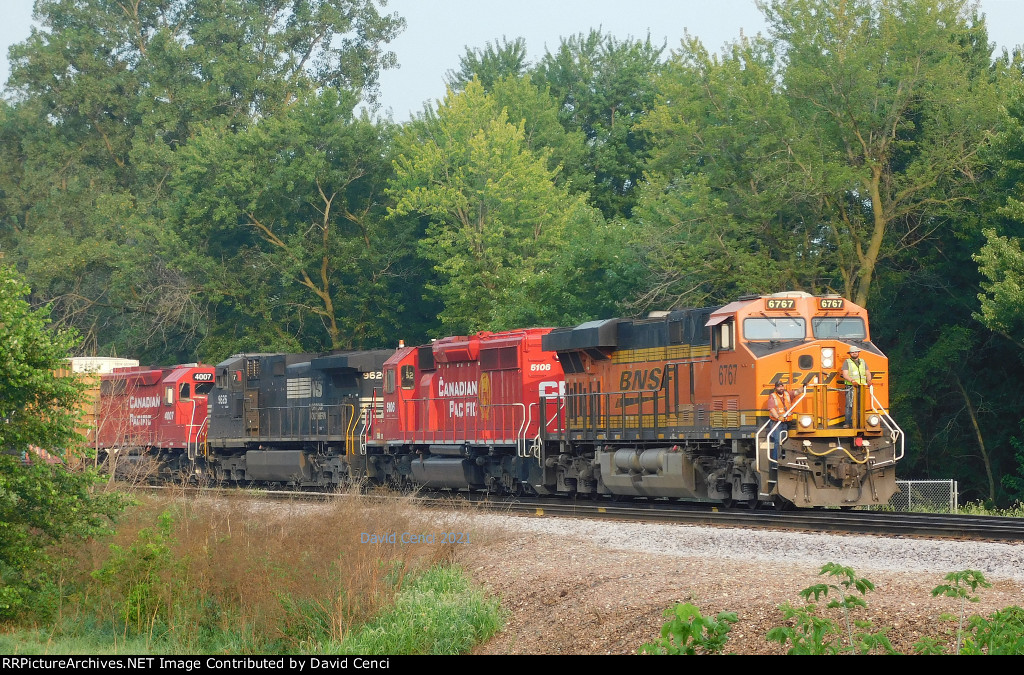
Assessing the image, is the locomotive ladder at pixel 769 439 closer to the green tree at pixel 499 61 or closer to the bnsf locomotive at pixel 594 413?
the bnsf locomotive at pixel 594 413

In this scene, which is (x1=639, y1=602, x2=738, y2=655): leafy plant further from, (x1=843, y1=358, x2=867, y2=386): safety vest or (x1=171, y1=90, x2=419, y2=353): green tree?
(x1=171, y1=90, x2=419, y2=353): green tree

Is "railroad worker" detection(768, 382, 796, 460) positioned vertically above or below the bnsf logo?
below

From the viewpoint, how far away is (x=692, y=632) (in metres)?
7.76

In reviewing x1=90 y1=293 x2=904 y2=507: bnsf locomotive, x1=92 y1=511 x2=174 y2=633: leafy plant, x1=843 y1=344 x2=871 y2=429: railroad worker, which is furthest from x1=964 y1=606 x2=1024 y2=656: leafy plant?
x1=92 y1=511 x2=174 y2=633: leafy plant

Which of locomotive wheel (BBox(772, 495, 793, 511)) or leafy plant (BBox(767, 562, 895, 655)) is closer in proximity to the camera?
leafy plant (BBox(767, 562, 895, 655))

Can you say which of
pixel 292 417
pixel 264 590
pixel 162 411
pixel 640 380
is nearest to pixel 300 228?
pixel 162 411

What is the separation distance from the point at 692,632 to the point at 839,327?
11.8m

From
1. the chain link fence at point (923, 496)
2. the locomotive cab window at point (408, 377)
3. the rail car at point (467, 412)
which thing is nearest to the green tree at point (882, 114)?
the chain link fence at point (923, 496)

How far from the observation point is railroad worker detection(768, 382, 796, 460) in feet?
56.7

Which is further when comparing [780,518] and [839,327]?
[839,327]

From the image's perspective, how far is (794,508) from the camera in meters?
19.3

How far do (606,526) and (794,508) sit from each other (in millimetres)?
4510

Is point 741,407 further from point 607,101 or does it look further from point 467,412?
point 607,101

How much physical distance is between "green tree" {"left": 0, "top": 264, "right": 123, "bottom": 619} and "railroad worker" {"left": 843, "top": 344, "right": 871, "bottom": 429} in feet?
34.6
